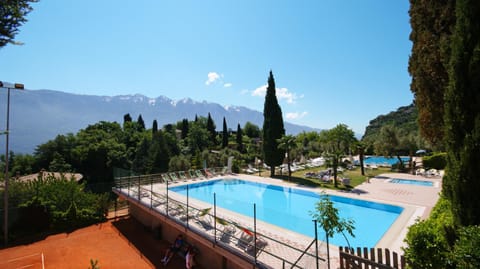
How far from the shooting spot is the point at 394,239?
25.4ft

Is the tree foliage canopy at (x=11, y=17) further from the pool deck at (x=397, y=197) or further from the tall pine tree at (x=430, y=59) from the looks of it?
the tall pine tree at (x=430, y=59)

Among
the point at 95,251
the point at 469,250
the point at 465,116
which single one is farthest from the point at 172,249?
the point at 465,116

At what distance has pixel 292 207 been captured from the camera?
1328 centimetres

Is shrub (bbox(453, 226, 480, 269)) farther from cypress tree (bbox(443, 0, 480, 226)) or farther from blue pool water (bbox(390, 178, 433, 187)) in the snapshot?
blue pool water (bbox(390, 178, 433, 187))

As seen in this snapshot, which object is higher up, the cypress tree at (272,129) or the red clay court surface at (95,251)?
the cypress tree at (272,129)

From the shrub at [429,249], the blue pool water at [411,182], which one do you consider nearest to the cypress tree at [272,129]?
the blue pool water at [411,182]

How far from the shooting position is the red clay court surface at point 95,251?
8.55m

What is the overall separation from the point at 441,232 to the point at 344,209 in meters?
8.27

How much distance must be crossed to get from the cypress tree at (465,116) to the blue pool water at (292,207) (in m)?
2.84

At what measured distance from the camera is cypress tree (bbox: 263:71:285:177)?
20.4 meters

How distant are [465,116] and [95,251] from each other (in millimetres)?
12511

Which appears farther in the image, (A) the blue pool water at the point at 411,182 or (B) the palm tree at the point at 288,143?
(B) the palm tree at the point at 288,143

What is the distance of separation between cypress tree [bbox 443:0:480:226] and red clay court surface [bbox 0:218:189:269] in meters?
8.31

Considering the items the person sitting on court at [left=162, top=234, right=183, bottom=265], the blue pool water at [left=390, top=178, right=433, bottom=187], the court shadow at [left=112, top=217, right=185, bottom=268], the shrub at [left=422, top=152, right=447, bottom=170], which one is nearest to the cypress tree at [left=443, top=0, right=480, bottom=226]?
the court shadow at [left=112, top=217, right=185, bottom=268]
